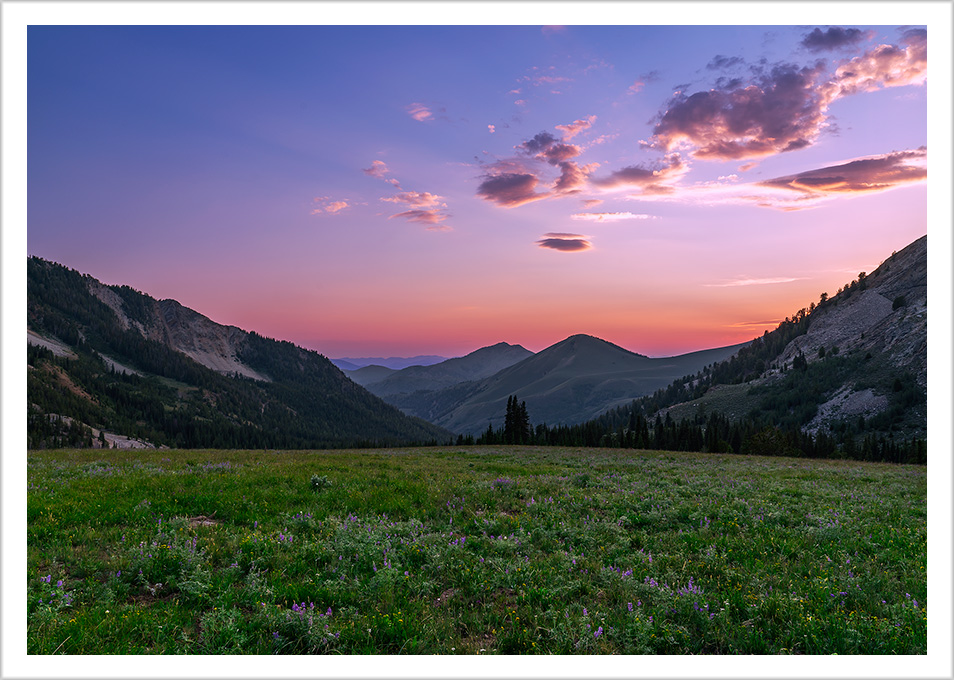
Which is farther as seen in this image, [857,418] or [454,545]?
[857,418]

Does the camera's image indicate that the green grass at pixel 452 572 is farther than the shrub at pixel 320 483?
No

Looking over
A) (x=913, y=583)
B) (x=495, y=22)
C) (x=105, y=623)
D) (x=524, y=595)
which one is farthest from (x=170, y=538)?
(x=913, y=583)

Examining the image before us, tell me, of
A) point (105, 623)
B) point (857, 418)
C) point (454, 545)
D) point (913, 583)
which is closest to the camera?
point (105, 623)

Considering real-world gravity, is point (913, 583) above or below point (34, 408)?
above

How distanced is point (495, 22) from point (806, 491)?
18056 millimetres

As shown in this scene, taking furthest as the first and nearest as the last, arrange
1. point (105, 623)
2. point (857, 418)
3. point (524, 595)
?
point (857, 418), point (524, 595), point (105, 623)

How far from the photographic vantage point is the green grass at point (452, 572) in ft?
19.7

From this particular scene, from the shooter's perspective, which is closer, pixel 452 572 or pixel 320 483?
pixel 452 572

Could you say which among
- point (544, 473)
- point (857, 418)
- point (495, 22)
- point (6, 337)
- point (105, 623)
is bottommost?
point (857, 418)

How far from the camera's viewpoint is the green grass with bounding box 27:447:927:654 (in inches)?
237

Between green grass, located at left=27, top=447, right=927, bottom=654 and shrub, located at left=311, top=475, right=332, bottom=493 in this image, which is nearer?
green grass, located at left=27, top=447, right=927, bottom=654

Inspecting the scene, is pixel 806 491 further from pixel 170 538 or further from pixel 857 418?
pixel 857 418

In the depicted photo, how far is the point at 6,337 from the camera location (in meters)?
7.23

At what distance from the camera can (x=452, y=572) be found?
812cm
